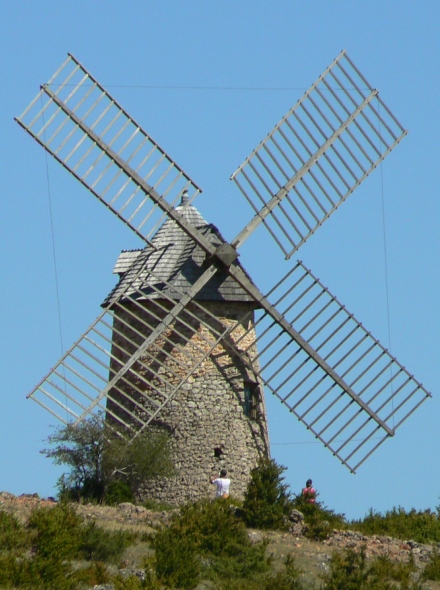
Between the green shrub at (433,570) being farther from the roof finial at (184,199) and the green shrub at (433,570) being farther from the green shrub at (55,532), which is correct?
the roof finial at (184,199)

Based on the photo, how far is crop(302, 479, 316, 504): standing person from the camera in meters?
31.5

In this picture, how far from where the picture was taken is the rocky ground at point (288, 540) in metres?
28.4

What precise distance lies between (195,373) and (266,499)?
10.8ft

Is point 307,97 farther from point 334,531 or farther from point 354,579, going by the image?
point 354,579

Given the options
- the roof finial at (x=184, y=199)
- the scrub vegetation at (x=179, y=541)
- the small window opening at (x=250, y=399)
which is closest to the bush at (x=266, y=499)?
the scrub vegetation at (x=179, y=541)

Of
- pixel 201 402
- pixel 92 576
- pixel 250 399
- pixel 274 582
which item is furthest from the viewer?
pixel 250 399

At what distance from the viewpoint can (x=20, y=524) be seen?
2764cm

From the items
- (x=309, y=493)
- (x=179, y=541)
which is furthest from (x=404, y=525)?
(x=179, y=541)

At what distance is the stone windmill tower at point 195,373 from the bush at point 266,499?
6.19 feet

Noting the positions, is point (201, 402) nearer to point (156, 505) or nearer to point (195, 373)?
point (195, 373)

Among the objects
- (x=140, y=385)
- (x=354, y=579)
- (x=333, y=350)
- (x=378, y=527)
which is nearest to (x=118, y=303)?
(x=140, y=385)

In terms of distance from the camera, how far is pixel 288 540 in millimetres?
29719

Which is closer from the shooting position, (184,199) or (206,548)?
(206,548)

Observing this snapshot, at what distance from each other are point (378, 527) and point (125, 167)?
7.66m
